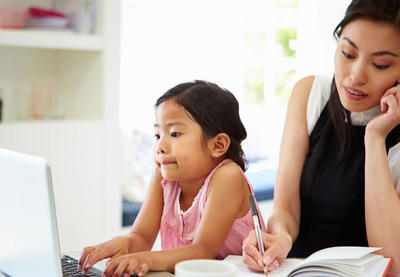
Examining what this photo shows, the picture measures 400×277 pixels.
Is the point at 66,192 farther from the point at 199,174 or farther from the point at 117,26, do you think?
the point at 199,174

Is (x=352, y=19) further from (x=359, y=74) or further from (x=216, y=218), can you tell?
(x=216, y=218)

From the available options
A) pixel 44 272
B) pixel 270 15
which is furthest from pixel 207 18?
pixel 44 272

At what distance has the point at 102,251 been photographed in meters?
1.33

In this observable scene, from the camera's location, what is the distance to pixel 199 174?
5.02ft

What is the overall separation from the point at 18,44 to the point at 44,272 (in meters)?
2.07

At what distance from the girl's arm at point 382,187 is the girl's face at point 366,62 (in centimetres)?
5

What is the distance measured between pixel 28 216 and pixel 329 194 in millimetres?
909

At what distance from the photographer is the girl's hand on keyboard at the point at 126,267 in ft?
3.93

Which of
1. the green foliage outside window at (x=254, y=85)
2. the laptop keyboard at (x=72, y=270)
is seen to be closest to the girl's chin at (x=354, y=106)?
the laptop keyboard at (x=72, y=270)

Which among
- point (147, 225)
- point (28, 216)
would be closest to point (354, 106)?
point (147, 225)

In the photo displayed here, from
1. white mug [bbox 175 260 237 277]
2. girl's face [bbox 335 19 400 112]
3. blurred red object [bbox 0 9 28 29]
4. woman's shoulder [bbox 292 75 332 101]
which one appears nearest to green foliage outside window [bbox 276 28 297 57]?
blurred red object [bbox 0 9 28 29]

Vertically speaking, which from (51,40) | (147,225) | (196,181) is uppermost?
(51,40)

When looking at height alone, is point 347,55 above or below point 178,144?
above

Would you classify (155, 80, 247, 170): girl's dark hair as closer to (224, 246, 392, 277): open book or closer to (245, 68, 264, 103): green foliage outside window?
(224, 246, 392, 277): open book
